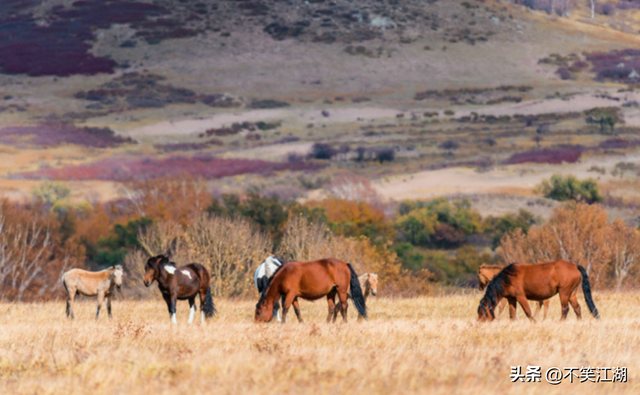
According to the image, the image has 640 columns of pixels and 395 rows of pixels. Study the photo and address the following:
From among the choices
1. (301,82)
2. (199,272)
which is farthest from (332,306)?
(301,82)

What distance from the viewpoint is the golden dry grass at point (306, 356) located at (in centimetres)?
959

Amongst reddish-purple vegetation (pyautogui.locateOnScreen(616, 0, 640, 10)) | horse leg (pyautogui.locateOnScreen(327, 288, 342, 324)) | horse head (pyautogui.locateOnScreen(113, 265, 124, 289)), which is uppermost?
horse leg (pyautogui.locateOnScreen(327, 288, 342, 324))

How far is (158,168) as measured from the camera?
280 feet

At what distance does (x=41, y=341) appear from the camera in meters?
13.7

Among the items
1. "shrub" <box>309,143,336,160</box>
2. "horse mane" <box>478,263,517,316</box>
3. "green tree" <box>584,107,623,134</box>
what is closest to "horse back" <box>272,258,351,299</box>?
"horse mane" <box>478,263,517,316</box>

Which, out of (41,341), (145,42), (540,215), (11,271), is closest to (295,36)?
(145,42)

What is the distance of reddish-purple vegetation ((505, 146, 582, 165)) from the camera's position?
277 feet

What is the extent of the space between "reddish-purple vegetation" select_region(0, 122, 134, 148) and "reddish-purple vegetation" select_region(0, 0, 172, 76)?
79.3ft

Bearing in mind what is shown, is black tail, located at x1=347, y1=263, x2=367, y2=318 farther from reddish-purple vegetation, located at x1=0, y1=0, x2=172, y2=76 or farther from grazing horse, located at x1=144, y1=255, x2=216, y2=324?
reddish-purple vegetation, located at x1=0, y1=0, x2=172, y2=76

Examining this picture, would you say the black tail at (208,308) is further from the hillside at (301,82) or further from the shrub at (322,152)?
the shrub at (322,152)

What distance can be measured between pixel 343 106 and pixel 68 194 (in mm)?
47620

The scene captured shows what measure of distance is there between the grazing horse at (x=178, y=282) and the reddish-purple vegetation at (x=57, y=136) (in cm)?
8250

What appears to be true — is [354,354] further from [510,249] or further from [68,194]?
[68,194]

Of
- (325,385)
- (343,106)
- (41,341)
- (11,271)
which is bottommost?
(343,106)
